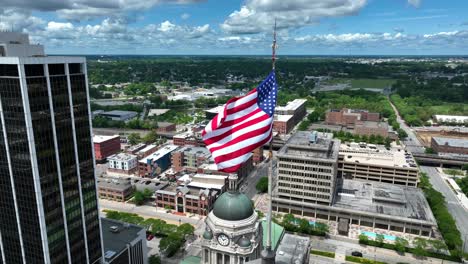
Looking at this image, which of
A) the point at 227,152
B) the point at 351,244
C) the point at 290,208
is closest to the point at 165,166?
the point at 290,208

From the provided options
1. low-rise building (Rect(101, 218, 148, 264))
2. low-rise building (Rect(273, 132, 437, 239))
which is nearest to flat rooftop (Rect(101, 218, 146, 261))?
low-rise building (Rect(101, 218, 148, 264))

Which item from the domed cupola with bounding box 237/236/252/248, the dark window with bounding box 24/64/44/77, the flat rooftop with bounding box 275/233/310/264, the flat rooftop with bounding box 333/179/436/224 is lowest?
the flat rooftop with bounding box 333/179/436/224

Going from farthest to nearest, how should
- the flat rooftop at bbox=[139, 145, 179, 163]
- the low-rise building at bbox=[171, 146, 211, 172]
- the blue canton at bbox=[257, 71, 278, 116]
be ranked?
the flat rooftop at bbox=[139, 145, 179, 163], the low-rise building at bbox=[171, 146, 211, 172], the blue canton at bbox=[257, 71, 278, 116]

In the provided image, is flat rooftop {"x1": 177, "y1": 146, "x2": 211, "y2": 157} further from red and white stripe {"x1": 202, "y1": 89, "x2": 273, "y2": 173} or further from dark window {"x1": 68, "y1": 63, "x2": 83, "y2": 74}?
red and white stripe {"x1": 202, "y1": 89, "x2": 273, "y2": 173}

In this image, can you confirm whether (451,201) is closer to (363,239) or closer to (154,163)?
(363,239)

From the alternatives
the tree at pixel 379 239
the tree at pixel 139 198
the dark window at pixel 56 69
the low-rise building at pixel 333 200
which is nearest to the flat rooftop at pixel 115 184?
the tree at pixel 139 198

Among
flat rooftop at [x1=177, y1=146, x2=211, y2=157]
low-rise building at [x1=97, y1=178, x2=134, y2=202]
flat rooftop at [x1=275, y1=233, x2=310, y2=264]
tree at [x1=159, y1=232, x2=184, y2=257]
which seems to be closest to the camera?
flat rooftop at [x1=275, y1=233, x2=310, y2=264]

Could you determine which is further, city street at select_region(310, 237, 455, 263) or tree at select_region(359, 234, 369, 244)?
tree at select_region(359, 234, 369, 244)

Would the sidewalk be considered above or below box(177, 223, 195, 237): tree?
below
